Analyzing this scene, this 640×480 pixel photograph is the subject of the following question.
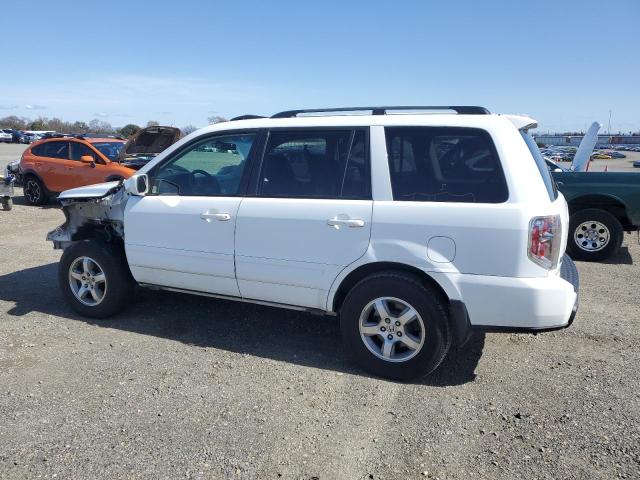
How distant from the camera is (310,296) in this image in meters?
4.09

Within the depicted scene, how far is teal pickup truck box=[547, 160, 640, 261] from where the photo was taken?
7.76 meters

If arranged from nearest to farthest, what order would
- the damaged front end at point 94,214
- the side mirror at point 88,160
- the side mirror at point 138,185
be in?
the side mirror at point 138,185 < the damaged front end at point 94,214 < the side mirror at point 88,160

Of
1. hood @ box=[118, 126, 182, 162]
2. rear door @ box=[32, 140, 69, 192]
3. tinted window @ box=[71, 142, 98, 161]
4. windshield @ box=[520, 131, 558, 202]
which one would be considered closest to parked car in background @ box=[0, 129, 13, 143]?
rear door @ box=[32, 140, 69, 192]

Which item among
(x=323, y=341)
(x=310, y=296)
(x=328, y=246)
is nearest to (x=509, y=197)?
(x=328, y=246)

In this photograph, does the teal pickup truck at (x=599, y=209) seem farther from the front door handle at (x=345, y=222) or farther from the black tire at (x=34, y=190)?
the black tire at (x=34, y=190)

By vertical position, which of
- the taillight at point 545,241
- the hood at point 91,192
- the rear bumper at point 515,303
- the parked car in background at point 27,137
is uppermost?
the parked car in background at point 27,137

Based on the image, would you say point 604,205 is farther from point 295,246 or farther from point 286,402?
point 286,402

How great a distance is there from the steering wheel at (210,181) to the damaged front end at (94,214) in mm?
759

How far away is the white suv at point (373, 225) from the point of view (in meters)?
3.51

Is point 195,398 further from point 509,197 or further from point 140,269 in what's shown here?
point 509,197

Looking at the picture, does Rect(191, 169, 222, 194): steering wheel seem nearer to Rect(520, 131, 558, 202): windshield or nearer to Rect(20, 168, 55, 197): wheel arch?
Rect(520, 131, 558, 202): windshield

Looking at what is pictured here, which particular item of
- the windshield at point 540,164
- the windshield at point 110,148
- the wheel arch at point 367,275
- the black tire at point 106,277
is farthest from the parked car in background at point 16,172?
the windshield at point 540,164

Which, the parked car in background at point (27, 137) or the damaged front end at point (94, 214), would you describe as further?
the parked car in background at point (27, 137)

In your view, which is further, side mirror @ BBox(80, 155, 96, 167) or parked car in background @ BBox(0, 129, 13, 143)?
parked car in background @ BBox(0, 129, 13, 143)
